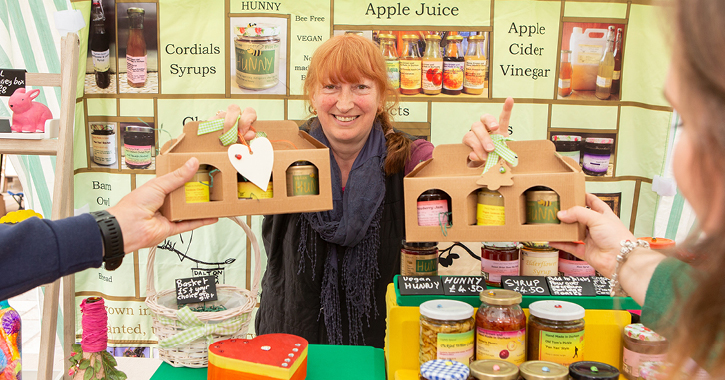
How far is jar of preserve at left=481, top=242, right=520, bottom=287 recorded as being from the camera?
1309 mm

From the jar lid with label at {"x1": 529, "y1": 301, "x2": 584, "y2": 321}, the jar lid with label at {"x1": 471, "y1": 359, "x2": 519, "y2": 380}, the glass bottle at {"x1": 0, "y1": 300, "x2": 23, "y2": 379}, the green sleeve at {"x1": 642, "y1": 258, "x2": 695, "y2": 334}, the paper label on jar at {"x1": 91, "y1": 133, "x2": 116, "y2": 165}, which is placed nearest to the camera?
the green sleeve at {"x1": 642, "y1": 258, "x2": 695, "y2": 334}

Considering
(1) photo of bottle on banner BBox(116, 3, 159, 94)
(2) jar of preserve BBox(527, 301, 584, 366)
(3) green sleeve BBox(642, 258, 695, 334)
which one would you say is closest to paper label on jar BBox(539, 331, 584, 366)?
(2) jar of preserve BBox(527, 301, 584, 366)

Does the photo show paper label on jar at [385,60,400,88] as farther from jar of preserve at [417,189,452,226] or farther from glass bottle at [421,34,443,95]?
jar of preserve at [417,189,452,226]

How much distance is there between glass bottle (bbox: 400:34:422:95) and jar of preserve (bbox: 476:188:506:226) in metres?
1.34

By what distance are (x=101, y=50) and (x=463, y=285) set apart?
2097 millimetres

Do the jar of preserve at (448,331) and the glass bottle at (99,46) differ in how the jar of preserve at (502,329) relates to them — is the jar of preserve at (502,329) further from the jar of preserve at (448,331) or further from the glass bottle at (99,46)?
the glass bottle at (99,46)

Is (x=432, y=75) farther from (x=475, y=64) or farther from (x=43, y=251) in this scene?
(x=43, y=251)

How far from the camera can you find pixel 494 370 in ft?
3.30

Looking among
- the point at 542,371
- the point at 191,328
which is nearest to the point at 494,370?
the point at 542,371

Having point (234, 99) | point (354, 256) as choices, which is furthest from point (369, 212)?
point (234, 99)

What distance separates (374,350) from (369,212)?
1.65 feet

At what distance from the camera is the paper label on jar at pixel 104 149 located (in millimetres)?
2529

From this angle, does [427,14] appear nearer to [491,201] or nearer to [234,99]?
[234,99]

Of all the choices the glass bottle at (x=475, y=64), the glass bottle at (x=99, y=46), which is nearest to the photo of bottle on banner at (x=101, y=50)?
the glass bottle at (x=99, y=46)
